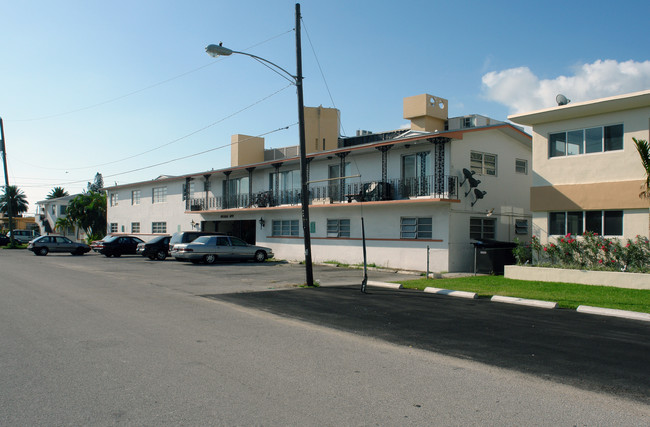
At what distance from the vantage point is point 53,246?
3672 cm

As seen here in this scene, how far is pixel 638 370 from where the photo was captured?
6.55 meters

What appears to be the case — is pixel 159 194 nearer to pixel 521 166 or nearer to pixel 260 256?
pixel 260 256

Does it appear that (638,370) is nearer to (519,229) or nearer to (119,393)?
(119,393)

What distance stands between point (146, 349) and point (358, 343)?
10.5 feet

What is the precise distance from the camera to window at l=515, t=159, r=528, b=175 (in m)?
26.0

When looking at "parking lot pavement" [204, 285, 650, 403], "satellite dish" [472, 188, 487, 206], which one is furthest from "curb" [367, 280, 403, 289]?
"satellite dish" [472, 188, 487, 206]

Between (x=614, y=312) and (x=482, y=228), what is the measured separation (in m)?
12.7

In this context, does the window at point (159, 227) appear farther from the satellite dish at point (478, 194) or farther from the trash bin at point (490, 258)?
the trash bin at point (490, 258)

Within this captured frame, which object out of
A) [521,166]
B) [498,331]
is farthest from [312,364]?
[521,166]

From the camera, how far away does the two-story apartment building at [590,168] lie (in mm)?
16266

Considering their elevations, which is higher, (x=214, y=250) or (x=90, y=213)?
(x=90, y=213)

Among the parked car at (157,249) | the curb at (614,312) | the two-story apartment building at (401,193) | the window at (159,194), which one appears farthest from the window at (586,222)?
the window at (159,194)

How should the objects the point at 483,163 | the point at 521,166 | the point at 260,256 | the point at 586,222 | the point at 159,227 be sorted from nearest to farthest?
the point at 586,222
the point at 483,163
the point at 521,166
the point at 260,256
the point at 159,227

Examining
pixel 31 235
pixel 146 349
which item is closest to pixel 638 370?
pixel 146 349
